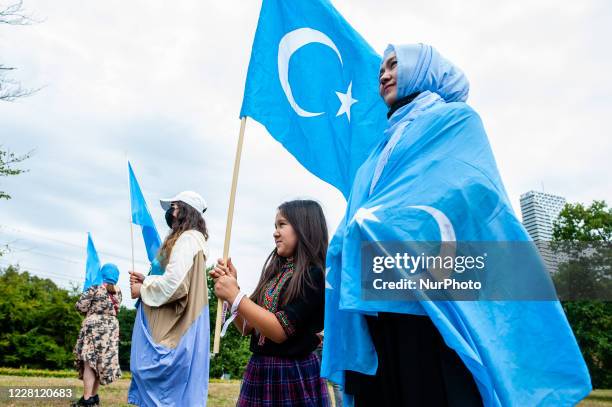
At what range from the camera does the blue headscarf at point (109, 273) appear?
27.7 feet

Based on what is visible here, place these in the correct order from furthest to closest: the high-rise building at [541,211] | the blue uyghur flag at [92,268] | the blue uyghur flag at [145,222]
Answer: the high-rise building at [541,211], the blue uyghur flag at [92,268], the blue uyghur flag at [145,222]

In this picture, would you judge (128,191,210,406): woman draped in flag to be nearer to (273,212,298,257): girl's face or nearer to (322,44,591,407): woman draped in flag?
(273,212,298,257): girl's face

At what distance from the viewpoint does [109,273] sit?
8.50 meters

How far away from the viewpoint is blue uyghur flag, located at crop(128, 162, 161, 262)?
21.9 ft

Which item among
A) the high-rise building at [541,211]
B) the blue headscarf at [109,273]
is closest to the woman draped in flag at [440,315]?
the blue headscarf at [109,273]

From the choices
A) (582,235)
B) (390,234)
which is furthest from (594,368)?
(390,234)

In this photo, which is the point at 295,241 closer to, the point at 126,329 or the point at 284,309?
the point at 284,309

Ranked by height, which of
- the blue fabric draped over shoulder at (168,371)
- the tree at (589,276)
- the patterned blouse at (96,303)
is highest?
the tree at (589,276)

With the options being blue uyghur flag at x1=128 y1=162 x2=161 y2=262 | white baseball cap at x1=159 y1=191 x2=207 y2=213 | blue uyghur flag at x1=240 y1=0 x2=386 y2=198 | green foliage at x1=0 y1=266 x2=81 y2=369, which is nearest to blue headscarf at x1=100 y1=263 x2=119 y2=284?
blue uyghur flag at x1=128 y1=162 x2=161 y2=262

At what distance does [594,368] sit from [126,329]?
28.0 meters

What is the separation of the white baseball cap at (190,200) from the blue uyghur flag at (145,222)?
1.37 m

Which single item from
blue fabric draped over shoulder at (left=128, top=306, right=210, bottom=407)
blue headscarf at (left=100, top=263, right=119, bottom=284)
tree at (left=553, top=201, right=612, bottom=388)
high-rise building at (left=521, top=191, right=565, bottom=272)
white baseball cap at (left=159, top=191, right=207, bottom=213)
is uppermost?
high-rise building at (left=521, top=191, right=565, bottom=272)

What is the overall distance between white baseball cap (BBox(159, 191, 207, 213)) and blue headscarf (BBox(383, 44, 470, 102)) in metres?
3.42

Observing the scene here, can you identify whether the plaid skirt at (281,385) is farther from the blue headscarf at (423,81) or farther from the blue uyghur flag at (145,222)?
the blue uyghur flag at (145,222)
